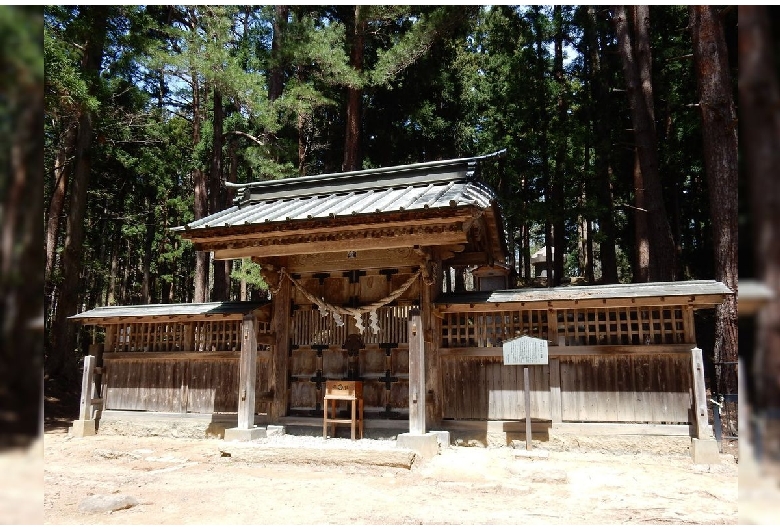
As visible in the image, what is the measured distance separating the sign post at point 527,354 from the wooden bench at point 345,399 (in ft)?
8.17

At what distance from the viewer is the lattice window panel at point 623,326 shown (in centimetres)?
810

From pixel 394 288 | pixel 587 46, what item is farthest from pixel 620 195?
pixel 394 288

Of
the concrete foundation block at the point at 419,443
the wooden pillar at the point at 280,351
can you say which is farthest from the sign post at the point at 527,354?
the wooden pillar at the point at 280,351

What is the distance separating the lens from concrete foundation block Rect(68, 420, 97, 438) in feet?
34.4

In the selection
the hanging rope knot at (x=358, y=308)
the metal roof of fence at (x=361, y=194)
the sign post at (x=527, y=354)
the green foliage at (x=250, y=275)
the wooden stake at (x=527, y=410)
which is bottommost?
the wooden stake at (x=527, y=410)

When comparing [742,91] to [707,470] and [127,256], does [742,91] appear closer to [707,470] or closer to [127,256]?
[707,470]

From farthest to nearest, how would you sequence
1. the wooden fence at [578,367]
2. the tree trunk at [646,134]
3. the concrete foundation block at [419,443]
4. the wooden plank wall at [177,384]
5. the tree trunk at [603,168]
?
Result: the tree trunk at [603,168]
the tree trunk at [646,134]
the wooden plank wall at [177,384]
the wooden fence at [578,367]
the concrete foundation block at [419,443]

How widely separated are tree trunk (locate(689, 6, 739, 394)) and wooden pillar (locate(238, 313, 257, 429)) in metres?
8.11

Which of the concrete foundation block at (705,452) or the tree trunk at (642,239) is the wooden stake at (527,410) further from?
the tree trunk at (642,239)

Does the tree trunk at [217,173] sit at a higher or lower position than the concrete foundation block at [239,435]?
higher

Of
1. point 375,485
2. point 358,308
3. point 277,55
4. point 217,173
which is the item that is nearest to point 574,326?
point 358,308

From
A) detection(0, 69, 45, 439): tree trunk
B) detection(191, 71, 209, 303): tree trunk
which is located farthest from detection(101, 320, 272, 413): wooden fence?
detection(0, 69, 45, 439): tree trunk

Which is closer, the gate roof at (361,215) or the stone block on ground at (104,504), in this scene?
the stone block on ground at (104,504)

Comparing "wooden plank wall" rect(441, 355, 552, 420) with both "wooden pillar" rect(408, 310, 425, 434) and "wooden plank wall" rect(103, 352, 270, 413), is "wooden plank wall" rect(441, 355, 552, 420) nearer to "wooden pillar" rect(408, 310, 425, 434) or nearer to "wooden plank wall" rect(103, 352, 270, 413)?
"wooden pillar" rect(408, 310, 425, 434)
